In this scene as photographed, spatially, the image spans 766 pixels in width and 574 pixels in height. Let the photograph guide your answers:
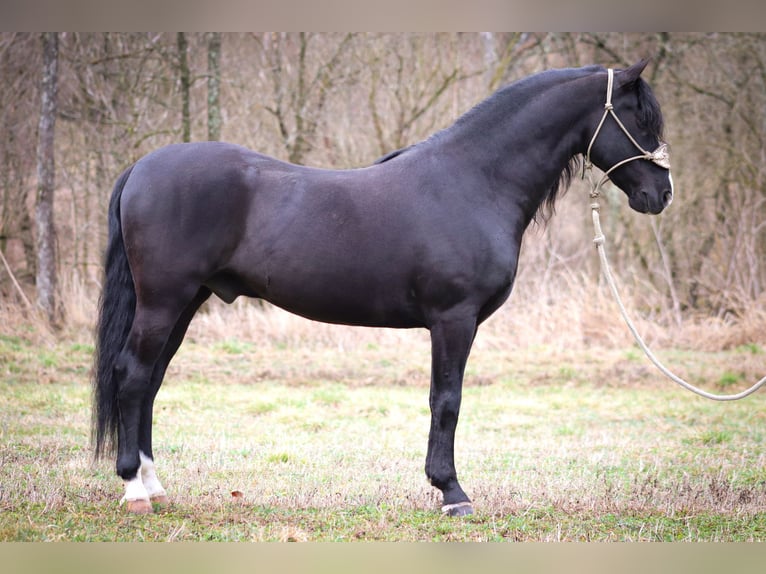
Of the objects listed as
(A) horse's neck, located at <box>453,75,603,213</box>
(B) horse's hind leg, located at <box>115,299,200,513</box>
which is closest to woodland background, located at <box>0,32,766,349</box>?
(A) horse's neck, located at <box>453,75,603,213</box>

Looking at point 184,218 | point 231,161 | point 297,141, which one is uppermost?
point 297,141

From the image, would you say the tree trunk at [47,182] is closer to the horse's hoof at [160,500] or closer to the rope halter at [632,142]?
the horse's hoof at [160,500]

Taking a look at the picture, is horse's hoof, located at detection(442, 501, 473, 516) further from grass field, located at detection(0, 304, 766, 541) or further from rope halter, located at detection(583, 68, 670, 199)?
rope halter, located at detection(583, 68, 670, 199)

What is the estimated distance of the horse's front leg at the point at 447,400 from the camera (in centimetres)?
443

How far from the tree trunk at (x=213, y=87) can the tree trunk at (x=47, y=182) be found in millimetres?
2375

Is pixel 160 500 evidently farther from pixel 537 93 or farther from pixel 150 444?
pixel 537 93

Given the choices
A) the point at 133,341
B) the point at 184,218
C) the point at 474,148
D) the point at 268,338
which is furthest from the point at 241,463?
the point at 268,338

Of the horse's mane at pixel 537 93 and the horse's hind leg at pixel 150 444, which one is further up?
the horse's mane at pixel 537 93

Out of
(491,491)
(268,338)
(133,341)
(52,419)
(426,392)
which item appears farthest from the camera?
(268,338)

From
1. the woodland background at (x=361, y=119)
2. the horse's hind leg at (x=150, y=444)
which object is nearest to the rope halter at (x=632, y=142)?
the horse's hind leg at (x=150, y=444)

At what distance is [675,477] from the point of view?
5699mm

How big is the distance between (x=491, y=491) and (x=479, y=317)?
127cm

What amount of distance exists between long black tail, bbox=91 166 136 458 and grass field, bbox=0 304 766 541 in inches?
15.6

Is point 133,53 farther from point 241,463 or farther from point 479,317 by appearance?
point 479,317
